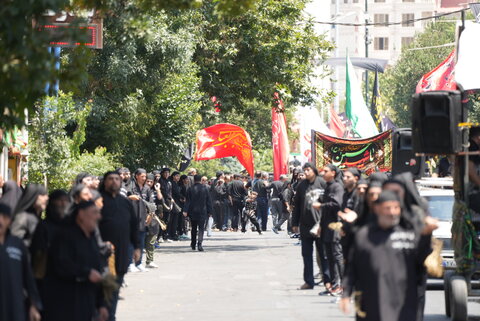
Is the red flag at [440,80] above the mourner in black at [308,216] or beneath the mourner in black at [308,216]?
above

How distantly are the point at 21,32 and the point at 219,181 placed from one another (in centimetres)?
3367

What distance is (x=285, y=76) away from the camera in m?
32.4

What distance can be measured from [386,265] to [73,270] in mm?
2502

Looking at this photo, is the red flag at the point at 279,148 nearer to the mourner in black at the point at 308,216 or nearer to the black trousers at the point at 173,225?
the black trousers at the point at 173,225

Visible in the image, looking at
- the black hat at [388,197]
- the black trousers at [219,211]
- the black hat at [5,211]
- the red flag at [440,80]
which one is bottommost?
the black trousers at [219,211]

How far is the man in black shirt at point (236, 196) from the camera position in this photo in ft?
135

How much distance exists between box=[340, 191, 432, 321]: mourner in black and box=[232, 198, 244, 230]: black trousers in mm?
31402

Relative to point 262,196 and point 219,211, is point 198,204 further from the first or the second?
point 219,211

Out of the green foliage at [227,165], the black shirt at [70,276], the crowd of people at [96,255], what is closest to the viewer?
the crowd of people at [96,255]

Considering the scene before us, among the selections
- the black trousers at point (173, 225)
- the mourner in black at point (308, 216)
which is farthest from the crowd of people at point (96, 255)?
the black trousers at point (173, 225)

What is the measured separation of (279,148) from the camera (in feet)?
151

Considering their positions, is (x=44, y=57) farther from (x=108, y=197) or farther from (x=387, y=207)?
(x=108, y=197)

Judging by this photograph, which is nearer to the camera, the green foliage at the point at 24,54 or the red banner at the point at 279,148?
the green foliage at the point at 24,54

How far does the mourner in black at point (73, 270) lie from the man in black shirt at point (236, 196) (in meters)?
30.9
